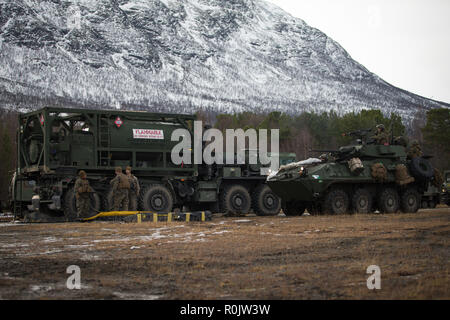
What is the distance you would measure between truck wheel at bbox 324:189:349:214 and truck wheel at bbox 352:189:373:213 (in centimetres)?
25

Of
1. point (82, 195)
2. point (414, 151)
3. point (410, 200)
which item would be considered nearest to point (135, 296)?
point (82, 195)

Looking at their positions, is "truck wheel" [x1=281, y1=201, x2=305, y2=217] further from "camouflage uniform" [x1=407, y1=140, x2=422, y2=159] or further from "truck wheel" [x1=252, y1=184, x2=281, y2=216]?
"camouflage uniform" [x1=407, y1=140, x2=422, y2=159]

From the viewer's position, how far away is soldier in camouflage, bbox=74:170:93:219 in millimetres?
17250

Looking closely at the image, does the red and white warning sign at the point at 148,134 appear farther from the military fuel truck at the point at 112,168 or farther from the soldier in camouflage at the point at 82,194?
the soldier in camouflage at the point at 82,194

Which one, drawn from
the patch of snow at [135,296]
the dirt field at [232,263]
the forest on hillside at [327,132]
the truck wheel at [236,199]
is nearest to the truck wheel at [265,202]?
the truck wheel at [236,199]

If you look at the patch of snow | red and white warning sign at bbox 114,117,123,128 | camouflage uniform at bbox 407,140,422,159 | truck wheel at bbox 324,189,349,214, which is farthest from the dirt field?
camouflage uniform at bbox 407,140,422,159

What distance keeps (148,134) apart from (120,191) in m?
2.81

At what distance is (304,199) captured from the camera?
61.8 feet

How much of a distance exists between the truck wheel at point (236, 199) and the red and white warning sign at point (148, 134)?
9.61 ft

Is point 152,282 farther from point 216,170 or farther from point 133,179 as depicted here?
point 216,170

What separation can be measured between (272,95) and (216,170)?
18016cm

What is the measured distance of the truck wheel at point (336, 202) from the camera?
60.2ft

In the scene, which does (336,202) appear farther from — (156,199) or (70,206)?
(70,206)

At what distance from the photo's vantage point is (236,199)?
2100 centimetres
